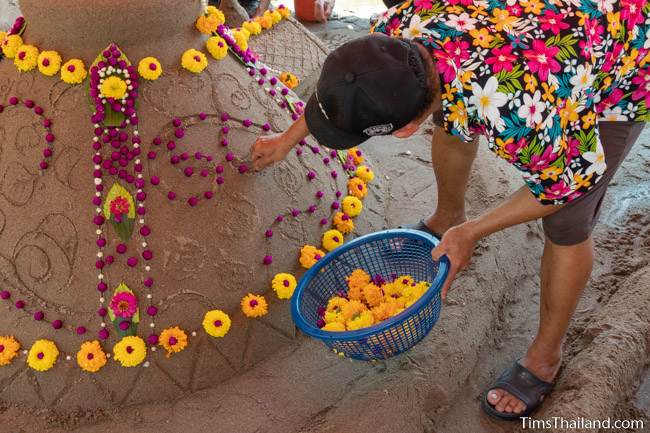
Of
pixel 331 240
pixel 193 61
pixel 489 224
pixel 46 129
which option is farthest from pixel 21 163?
pixel 489 224

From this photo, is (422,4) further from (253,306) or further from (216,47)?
(253,306)

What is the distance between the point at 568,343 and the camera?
198 cm

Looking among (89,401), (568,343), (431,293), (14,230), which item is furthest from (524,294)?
(14,230)

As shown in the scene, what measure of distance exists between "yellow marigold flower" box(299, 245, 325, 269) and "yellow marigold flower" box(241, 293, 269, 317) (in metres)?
0.21

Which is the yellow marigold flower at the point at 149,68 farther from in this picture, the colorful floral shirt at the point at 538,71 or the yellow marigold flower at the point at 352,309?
the yellow marigold flower at the point at 352,309

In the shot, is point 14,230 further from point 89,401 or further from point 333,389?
point 333,389

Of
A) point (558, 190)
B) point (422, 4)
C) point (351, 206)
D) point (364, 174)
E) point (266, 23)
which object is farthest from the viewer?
point (266, 23)

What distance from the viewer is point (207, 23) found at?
1976mm

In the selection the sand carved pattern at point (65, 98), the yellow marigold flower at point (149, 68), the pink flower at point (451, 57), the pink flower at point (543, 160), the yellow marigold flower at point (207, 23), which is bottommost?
the sand carved pattern at point (65, 98)

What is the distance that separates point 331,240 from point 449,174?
455 millimetres

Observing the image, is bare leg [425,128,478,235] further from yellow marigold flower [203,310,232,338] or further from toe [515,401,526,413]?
yellow marigold flower [203,310,232,338]

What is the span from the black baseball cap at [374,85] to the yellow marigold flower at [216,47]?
2.46 ft

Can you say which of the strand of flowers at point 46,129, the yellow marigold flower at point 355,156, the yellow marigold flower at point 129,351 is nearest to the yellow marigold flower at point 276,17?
the yellow marigold flower at point 355,156

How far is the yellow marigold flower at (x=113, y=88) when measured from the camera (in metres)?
1.76
